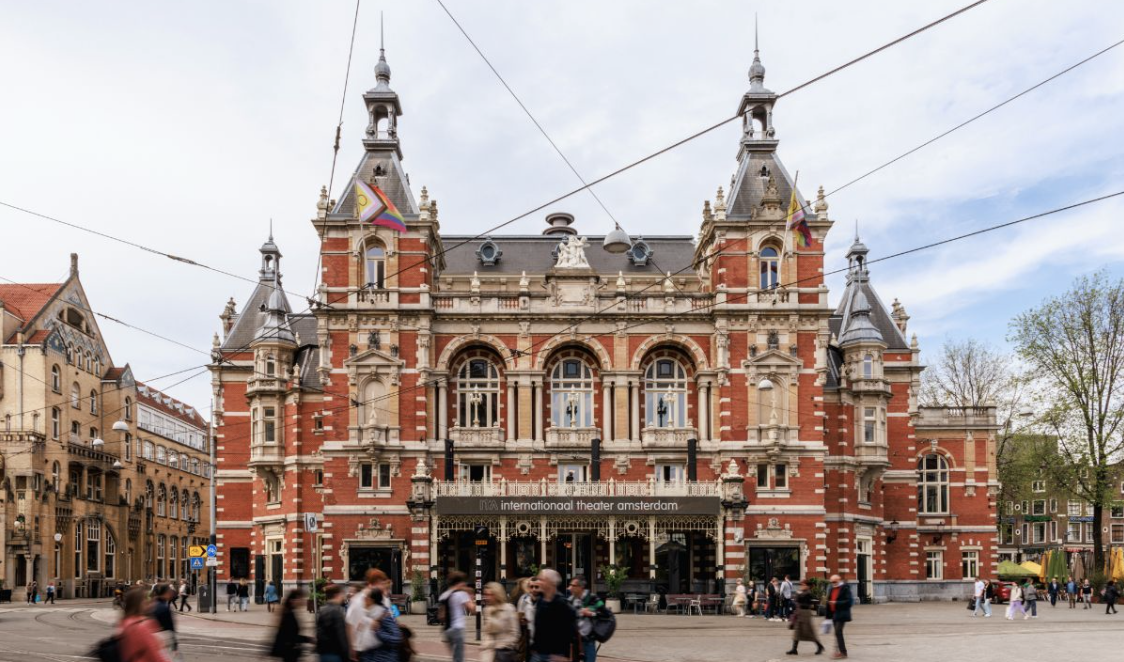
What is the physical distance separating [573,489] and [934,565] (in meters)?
21.9

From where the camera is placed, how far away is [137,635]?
1005 centimetres

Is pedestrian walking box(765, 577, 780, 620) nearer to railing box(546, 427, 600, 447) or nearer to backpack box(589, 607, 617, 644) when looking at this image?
railing box(546, 427, 600, 447)

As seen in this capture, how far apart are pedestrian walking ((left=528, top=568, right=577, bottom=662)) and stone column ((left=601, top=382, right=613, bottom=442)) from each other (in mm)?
33271

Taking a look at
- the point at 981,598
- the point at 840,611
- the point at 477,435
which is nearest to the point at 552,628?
the point at 840,611

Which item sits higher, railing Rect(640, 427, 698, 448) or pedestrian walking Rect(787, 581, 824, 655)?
railing Rect(640, 427, 698, 448)

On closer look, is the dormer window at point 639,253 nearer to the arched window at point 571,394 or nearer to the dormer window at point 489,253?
the dormer window at point 489,253

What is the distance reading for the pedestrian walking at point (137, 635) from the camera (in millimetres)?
10039

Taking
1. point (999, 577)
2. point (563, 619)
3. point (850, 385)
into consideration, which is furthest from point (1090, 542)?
point (563, 619)

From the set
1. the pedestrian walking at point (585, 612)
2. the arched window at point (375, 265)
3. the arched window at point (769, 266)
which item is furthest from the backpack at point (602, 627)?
the arched window at point (769, 266)

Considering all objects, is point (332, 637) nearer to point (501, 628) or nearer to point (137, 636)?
point (137, 636)

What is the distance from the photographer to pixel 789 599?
36312mm

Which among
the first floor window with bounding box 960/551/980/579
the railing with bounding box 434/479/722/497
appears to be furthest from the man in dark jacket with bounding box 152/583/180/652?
the first floor window with bounding box 960/551/980/579

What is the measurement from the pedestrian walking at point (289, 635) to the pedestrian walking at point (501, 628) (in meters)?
2.67

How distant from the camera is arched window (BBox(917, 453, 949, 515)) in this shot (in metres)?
55.0
